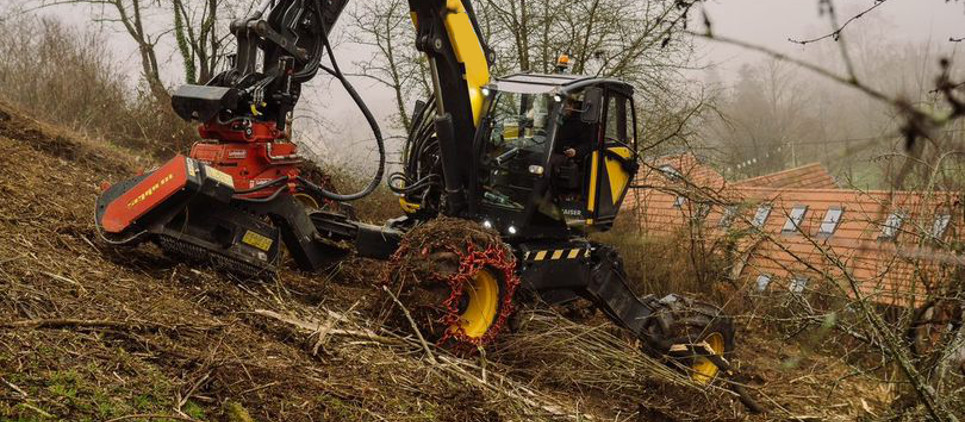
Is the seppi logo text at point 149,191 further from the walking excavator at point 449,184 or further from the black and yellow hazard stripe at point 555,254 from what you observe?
the black and yellow hazard stripe at point 555,254

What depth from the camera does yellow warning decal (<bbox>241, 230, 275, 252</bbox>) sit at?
6.18m

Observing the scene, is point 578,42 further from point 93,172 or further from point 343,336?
point 343,336

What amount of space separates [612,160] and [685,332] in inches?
67.1

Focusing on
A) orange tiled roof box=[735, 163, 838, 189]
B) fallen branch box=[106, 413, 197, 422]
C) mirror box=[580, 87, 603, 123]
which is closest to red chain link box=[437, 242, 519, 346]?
mirror box=[580, 87, 603, 123]

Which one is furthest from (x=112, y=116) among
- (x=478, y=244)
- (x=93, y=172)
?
(x=478, y=244)

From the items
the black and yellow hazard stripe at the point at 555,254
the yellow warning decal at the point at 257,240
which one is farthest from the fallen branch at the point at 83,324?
the black and yellow hazard stripe at the point at 555,254

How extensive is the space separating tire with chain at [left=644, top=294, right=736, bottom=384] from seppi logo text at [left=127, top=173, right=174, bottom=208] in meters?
4.21

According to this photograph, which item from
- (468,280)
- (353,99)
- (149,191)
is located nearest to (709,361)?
(468,280)

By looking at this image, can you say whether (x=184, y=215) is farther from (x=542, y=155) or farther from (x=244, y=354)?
(x=542, y=155)

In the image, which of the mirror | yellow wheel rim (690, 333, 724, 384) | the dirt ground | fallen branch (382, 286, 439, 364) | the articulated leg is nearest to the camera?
the dirt ground

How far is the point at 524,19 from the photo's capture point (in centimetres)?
1292

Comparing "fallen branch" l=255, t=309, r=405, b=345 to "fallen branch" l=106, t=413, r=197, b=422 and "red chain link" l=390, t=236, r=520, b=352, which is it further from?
"fallen branch" l=106, t=413, r=197, b=422

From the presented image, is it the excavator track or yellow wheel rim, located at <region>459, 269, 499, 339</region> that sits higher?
the excavator track

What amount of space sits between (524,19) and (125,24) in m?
7.97
